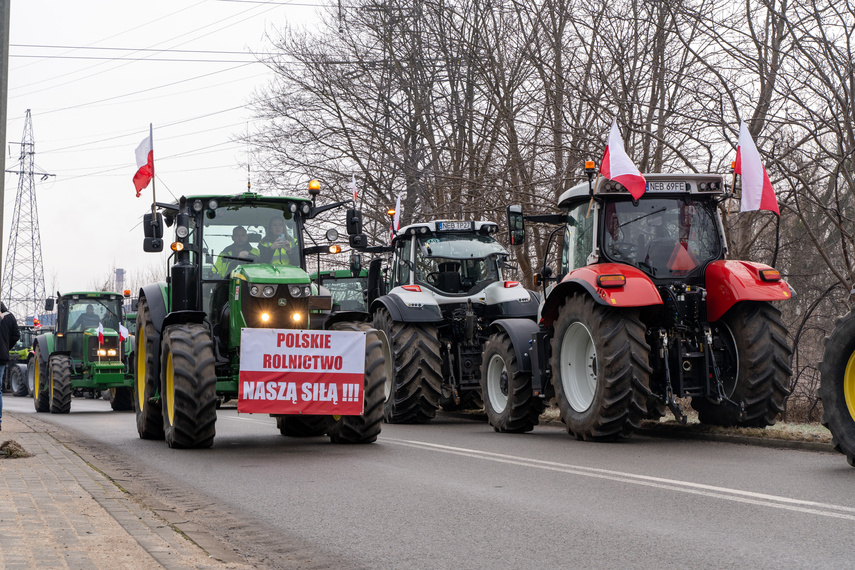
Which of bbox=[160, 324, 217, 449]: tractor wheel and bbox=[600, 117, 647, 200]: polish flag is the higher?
bbox=[600, 117, 647, 200]: polish flag

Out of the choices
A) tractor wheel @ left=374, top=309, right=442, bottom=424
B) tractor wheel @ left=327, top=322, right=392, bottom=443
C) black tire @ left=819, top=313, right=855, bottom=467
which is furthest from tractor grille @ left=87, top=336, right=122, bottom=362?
black tire @ left=819, top=313, right=855, bottom=467

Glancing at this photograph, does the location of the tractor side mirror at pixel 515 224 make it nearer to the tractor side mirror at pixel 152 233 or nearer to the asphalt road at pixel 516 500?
the asphalt road at pixel 516 500

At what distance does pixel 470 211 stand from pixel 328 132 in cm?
992

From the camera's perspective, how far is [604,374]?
1080cm

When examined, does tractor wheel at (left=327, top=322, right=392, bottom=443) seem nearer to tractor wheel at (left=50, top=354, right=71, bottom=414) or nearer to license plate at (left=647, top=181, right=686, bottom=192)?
license plate at (left=647, top=181, right=686, bottom=192)

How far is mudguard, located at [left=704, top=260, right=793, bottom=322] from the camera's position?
10836mm

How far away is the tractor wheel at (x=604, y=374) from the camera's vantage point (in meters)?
10.8

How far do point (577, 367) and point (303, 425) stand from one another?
3709mm

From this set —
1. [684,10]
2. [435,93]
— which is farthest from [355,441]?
[435,93]

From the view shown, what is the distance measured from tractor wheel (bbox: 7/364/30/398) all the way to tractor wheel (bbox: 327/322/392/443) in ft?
92.4

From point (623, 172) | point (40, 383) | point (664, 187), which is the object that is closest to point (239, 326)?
point (623, 172)

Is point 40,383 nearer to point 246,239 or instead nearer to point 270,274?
point 246,239

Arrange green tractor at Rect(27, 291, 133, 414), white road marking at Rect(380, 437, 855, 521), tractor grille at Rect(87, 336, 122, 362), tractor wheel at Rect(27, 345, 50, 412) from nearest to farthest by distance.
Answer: white road marking at Rect(380, 437, 855, 521), green tractor at Rect(27, 291, 133, 414), tractor wheel at Rect(27, 345, 50, 412), tractor grille at Rect(87, 336, 122, 362)

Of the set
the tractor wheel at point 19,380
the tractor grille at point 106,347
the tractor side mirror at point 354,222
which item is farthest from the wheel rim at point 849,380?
the tractor wheel at point 19,380
